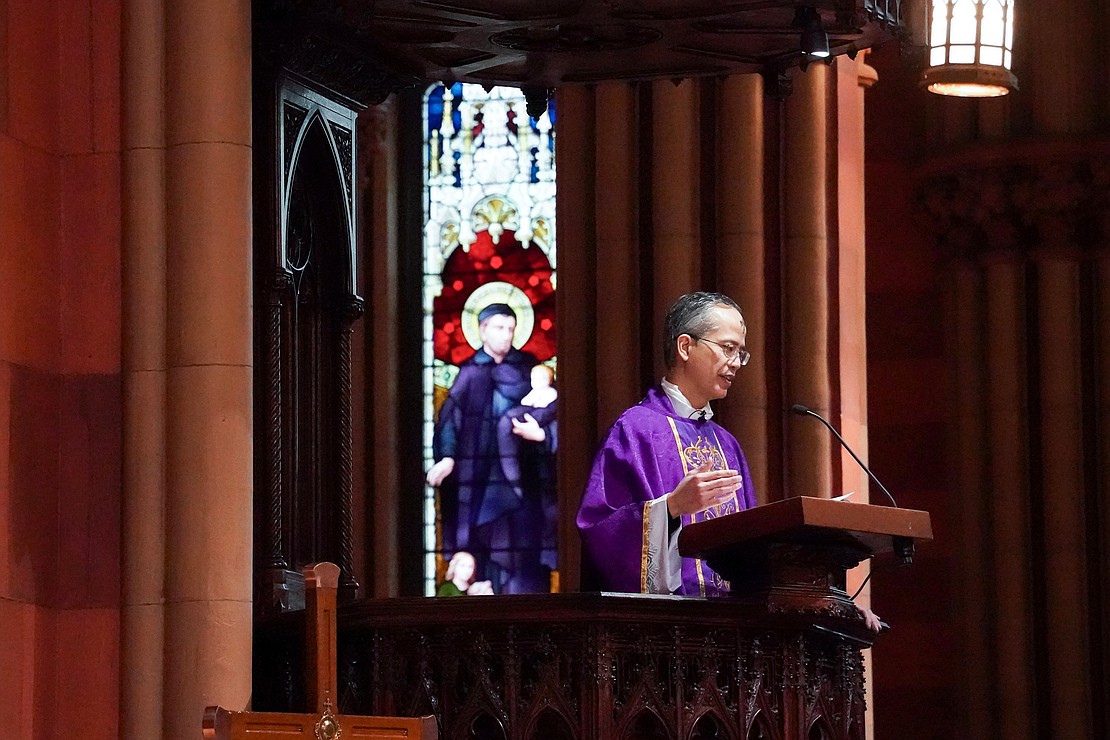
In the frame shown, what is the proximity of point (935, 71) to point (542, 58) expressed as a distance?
4.77 ft

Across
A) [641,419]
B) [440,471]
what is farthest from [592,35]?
[440,471]

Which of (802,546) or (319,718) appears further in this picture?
(802,546)

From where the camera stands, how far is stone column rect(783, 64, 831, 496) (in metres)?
10.9

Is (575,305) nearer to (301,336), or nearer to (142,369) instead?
(301,336)

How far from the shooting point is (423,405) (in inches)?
538

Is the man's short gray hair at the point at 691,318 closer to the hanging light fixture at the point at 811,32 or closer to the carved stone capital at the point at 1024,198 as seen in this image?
the hanging light fixture at the point at 811,32

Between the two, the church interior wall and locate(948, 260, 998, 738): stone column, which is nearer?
the church interior wall

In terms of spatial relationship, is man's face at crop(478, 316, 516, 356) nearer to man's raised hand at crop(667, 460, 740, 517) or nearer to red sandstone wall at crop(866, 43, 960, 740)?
red sandstone wall at crop(866, 43, 960, 740)

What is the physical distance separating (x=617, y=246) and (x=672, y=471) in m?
2.99

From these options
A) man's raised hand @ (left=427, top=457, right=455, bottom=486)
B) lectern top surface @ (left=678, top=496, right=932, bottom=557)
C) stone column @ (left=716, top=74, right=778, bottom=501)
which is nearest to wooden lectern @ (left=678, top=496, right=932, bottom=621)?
lectern top surface @ (left=678, top=496, right=932, bottom=557)

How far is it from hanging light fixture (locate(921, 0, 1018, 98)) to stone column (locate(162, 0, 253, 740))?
2.79 metres

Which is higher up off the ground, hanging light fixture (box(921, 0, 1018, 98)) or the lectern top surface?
hanging light fixture (box(921, 0, 1018, 98))

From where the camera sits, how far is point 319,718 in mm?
6551

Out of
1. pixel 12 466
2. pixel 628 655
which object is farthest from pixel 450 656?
pixel 12 466
